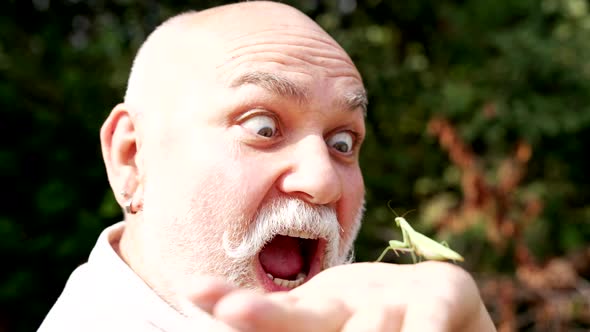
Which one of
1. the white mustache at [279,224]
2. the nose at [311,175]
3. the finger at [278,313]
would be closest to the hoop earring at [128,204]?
the white mustache at [279,224]

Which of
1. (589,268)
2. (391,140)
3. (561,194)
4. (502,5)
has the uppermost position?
(502,5)

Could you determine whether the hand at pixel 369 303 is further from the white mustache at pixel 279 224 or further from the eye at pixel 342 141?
the eye at pixel 342 141

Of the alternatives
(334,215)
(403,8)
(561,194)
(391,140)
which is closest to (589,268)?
(561,194)

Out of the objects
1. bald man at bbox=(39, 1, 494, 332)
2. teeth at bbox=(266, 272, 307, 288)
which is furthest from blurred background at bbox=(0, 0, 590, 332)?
teeth at bbox=(266, 272, 307, 288)

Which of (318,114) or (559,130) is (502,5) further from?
(318,114)

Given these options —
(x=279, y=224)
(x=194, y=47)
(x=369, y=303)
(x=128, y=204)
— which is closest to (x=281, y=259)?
(x=279, y=224)
